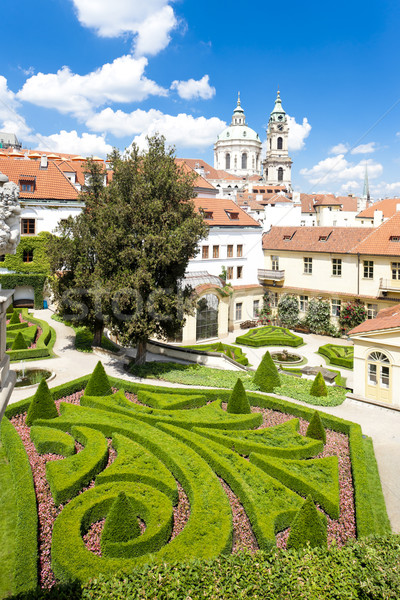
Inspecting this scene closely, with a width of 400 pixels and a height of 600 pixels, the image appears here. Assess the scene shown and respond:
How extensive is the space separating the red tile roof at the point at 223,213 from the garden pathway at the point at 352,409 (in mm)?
14840

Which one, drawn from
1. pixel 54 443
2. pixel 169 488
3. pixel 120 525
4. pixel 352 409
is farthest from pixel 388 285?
pixel 120 525

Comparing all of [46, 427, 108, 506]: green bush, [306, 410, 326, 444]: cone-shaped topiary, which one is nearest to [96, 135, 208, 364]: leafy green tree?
[46, 427, 108, 506]: green bush

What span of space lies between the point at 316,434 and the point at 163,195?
1380cm

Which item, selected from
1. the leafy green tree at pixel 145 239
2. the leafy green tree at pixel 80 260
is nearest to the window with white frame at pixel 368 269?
the leafy green tree at pixel 145 239

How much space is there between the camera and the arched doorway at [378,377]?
19.8m

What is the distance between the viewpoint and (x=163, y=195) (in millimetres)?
21844

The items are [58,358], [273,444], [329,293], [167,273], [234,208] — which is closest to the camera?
[273,444]

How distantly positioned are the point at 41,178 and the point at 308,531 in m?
40.0

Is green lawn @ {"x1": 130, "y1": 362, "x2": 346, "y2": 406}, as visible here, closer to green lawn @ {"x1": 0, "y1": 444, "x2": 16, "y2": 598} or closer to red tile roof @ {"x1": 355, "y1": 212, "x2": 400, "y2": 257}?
green lawn @ {"x1": 0, "y1": 444, "x2": 16, "y2": 598}

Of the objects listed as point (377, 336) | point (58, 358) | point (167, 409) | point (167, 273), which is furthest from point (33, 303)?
point (377, 336)

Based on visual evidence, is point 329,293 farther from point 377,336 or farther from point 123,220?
point 123,220

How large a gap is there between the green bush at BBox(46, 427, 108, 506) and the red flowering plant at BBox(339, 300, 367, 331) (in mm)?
27669

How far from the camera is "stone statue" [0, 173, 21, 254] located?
674cm

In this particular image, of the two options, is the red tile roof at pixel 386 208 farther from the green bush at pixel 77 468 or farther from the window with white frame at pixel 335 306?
the green bush at pixel 77 468
